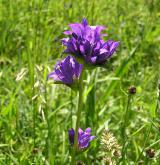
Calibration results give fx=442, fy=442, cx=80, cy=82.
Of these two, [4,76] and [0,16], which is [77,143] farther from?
[0,16]

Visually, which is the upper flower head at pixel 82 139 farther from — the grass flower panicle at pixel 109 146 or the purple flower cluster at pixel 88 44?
the purple flower cluster at pixel 88 44

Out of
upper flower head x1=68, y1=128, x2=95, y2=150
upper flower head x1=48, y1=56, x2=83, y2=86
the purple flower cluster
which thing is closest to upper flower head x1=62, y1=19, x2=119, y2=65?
the purple flower cluster

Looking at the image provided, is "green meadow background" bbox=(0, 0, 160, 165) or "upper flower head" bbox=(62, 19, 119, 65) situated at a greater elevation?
"upper flower head" bbox=(62, 19, 119, 65)

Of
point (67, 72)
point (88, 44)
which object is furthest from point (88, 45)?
point (67, 72)

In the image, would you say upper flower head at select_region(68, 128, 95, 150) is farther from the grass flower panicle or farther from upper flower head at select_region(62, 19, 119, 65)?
upper flower head at select_region(62, 19, 119, 65)

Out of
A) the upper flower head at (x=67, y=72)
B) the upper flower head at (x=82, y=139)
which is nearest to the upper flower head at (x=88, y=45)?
the upper flower head at (x=67, y=72)

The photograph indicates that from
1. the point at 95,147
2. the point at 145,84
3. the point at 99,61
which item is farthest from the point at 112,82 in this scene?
the point at 99,61
